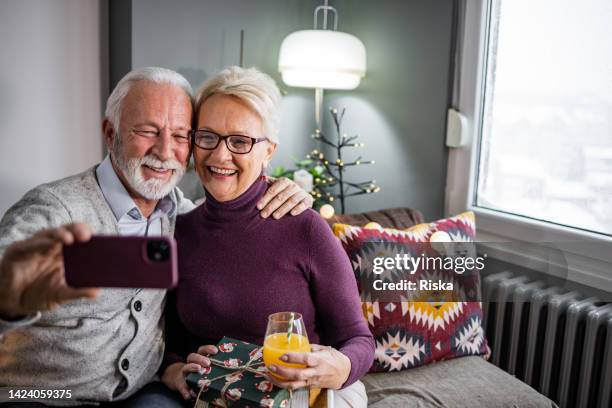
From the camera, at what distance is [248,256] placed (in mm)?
1359

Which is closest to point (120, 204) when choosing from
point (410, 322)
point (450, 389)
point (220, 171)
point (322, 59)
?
point (220, 171)

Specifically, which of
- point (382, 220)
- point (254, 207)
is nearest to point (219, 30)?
point (382, 220)

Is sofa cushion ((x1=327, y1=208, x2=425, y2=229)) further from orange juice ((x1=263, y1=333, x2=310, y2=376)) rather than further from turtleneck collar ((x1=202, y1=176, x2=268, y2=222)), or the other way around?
orange juice ((x1=263, y1=333, x2=310, y2=376))

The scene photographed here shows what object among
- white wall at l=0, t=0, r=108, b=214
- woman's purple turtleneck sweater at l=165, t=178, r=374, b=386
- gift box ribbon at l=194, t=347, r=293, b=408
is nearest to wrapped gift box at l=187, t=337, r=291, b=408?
gift box ribbon at l=194, t=347, r=293, b=408

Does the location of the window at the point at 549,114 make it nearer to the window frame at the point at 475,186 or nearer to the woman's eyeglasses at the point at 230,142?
the window frame at the point at 475,186

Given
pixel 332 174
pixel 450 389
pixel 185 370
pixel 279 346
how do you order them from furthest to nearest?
pixel 332 174 → pixel 450 389 → pixel 185 370 → pixel 279 346

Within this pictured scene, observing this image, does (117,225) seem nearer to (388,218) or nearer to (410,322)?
(410,322)

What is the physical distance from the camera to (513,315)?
1888 mm

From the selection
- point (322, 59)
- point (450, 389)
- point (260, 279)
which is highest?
point (322, 59)

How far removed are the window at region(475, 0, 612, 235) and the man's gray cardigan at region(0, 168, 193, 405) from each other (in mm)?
1492

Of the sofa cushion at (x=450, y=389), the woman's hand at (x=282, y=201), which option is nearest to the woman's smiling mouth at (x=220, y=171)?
the woman's hand at (x=282, y=201)

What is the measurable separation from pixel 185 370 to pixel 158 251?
0.55 m

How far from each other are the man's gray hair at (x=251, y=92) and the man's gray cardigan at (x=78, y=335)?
0.37 meters

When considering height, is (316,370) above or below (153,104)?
below
